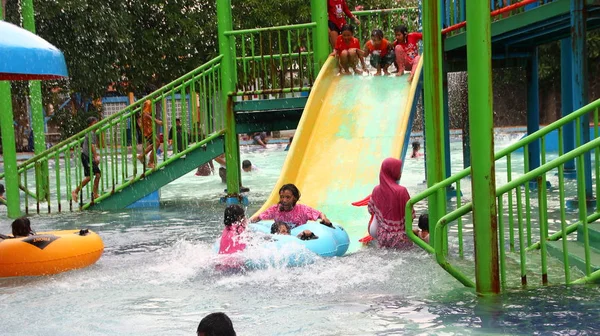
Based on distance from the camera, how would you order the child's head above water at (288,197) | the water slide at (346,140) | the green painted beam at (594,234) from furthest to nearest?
1. the water slide at (346,140)
2. the child's head above water at (288,197)
3. the green painted beam at (594,234)

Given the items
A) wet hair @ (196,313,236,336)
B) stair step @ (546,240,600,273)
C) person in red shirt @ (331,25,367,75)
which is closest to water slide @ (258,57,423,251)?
person in red shirt @ (331,25,367,75)

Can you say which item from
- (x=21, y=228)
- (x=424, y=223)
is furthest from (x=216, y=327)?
(x=21, y=228)

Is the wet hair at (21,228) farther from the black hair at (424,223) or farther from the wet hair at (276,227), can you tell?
the black hair at (424,223)

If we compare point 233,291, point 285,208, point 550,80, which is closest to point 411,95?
point 285,208

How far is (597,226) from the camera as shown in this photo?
26.9 ft

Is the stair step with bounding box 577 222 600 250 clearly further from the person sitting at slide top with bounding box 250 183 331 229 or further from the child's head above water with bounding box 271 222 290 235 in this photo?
the child's head above water with bounding box 271 222 290 235

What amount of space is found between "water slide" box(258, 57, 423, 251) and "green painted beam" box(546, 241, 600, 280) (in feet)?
8.74

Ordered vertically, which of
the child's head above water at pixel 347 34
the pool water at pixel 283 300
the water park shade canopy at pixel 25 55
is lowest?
the pool water at pixel 283 300

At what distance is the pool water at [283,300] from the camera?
6438mm

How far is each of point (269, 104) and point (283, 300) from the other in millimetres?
7677

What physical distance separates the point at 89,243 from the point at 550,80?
3016 cm

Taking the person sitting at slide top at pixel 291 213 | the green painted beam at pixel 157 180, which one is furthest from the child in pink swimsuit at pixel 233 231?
the green painted beam at pixel 157 180

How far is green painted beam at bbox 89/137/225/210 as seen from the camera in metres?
14.5

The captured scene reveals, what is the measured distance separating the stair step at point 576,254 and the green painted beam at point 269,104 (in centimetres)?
696
